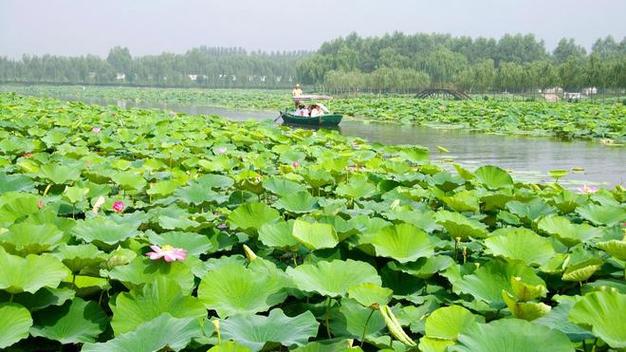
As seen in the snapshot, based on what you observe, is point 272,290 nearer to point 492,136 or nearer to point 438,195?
point 438,195

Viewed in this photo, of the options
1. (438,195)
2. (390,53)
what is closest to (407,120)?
(438,195)

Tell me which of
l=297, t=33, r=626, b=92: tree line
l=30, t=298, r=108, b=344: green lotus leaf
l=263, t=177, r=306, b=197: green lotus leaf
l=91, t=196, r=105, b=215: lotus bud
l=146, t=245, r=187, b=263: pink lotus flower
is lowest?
l=30, t=298, r=108, b=344: green lotus leaf

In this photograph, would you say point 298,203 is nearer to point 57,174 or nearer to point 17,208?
point 17,208

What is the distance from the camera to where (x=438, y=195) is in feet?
9.21

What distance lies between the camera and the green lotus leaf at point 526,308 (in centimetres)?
135

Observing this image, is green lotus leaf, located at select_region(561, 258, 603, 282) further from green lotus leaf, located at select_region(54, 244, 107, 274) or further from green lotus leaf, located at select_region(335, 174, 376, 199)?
green lotus leaf, located at select_region(54, 244, 107, 274)

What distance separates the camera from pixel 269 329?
1297 millimetres

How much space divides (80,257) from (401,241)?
98cm

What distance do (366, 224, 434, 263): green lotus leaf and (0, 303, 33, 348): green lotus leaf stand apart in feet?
3.27

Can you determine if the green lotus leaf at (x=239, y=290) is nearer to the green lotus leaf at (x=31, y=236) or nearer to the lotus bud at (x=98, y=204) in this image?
the green lotus leaf at (x=31, y=236)

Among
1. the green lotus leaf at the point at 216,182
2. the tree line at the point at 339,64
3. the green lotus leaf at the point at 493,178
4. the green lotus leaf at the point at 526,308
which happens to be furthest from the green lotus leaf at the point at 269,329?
the tree line at the point at 339,64

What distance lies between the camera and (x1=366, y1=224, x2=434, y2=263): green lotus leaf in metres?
1.78

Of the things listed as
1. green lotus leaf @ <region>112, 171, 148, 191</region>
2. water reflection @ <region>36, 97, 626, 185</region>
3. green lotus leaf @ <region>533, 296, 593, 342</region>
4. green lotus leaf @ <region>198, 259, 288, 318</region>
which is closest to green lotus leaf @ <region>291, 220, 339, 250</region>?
green lotus leaf @ <region>198, 259, 288, 318</region>

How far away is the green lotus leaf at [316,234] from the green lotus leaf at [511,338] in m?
0.71
